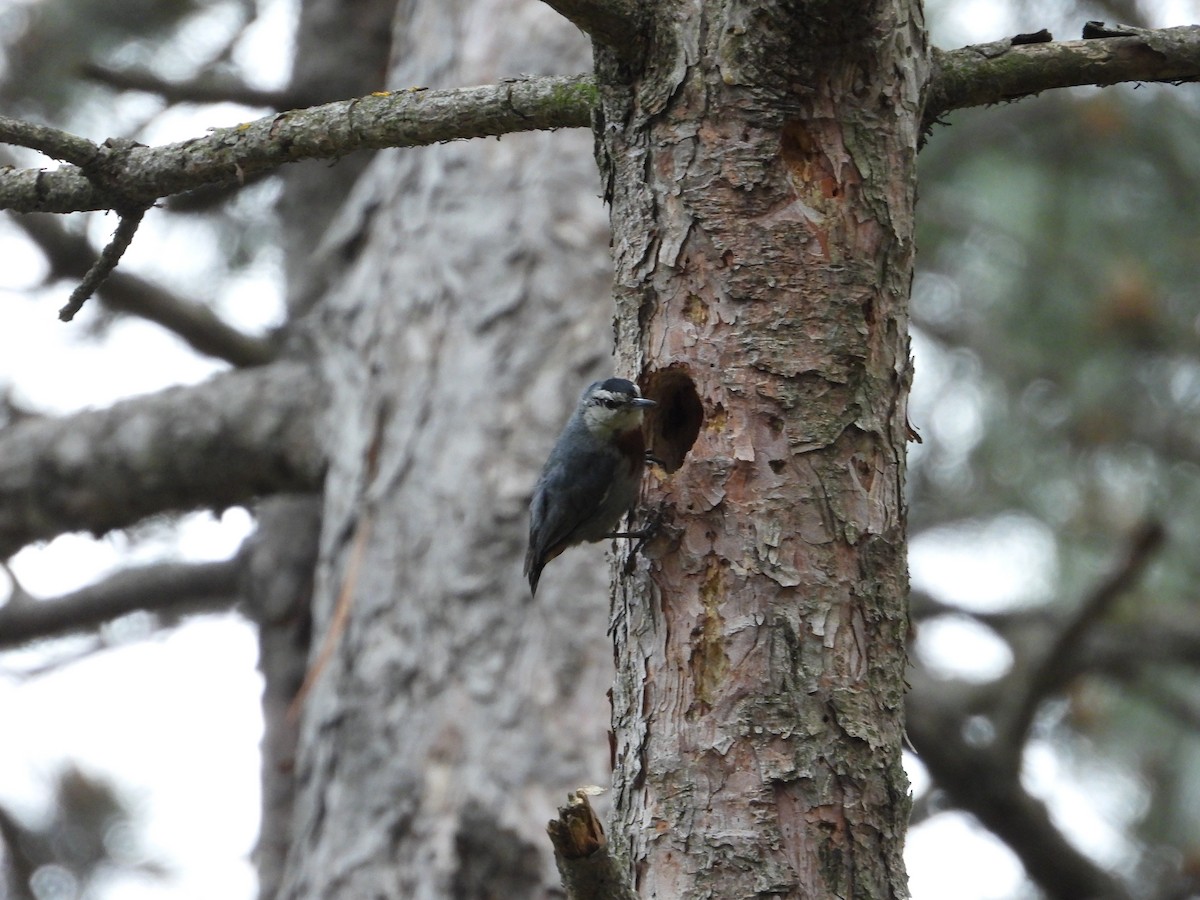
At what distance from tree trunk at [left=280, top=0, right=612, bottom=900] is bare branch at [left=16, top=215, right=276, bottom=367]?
0.65 m

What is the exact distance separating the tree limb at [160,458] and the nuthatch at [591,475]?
5.79ft

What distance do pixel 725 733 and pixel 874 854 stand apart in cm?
31

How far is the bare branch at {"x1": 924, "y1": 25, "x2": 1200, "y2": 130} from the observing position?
2574 millimetres

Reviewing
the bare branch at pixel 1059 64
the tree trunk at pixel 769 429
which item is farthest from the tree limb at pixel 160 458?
the bare branch at pixel 1059 64

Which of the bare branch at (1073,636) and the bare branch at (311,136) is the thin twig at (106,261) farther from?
the bare branch at (1073,636)

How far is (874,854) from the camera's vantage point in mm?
2275

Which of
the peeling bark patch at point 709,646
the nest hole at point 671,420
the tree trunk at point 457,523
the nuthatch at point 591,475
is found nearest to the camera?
the peeling bark patch at point 709,646

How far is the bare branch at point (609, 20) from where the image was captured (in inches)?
88.7

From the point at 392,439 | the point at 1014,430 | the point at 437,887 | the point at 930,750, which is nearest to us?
the point at 437,887

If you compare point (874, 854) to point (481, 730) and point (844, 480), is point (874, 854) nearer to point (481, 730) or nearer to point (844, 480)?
point (844, 480)

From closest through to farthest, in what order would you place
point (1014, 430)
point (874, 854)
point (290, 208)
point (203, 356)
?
point (874, 854)
point (203, 356)
point (290, 208)
point (1014, 430)

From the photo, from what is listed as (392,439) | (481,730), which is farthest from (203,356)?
(481,730)

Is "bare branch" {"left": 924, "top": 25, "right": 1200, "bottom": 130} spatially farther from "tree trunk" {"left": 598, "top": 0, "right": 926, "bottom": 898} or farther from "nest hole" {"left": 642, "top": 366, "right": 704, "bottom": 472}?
"nest hole" {"left": 642, "top": 366, "right": 704, "bottom": 472}

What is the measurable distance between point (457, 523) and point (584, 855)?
265cm
